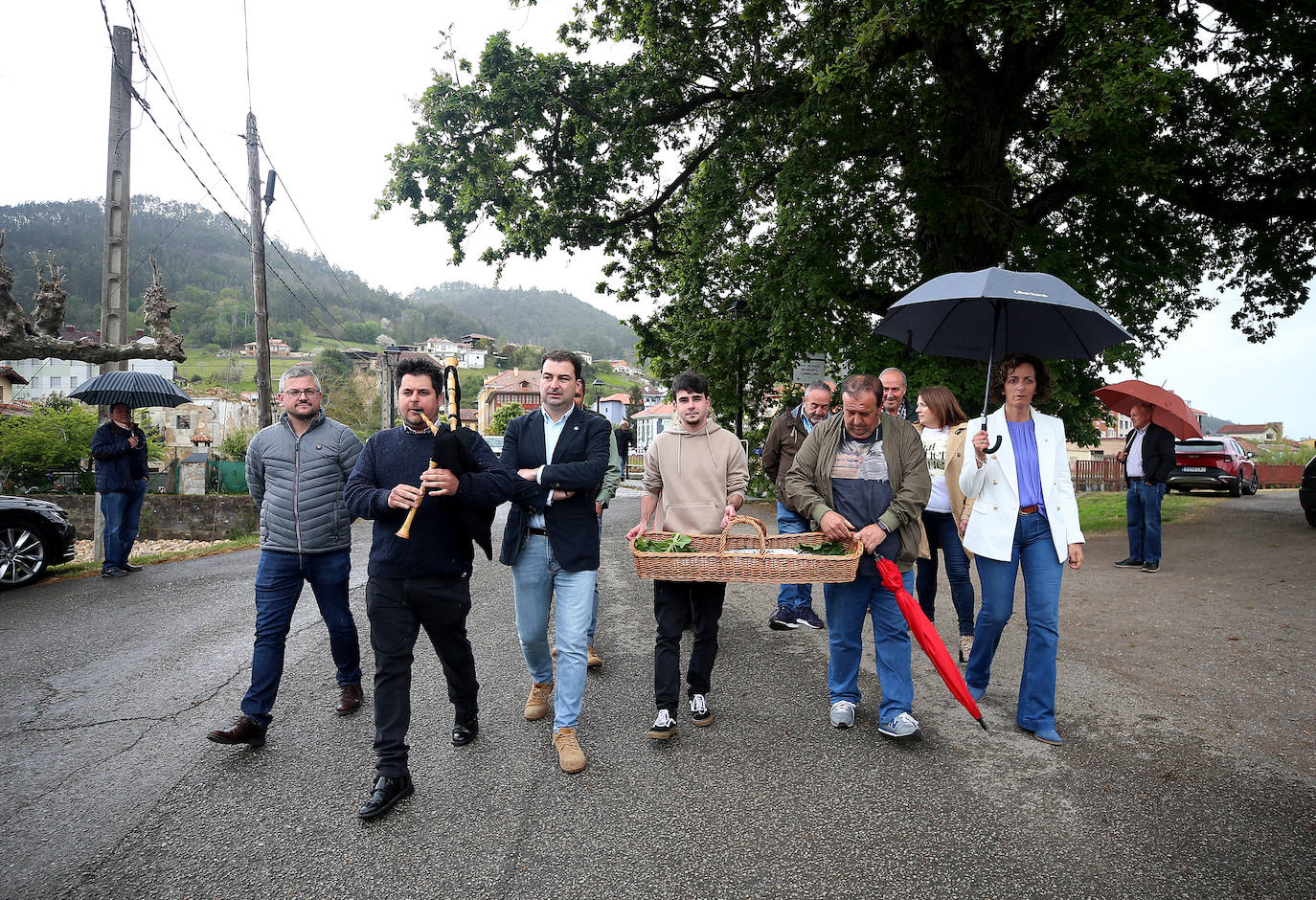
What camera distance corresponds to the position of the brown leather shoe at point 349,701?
4352 mm

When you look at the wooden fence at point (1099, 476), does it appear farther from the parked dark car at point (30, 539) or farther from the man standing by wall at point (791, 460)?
the parked dark car at point (30, 539)

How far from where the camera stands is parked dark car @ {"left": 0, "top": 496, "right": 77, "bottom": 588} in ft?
26.6

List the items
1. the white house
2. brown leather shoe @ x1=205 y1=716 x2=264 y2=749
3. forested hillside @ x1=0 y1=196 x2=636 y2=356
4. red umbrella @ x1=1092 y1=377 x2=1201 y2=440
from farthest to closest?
the white house < forested hillside @ x1=0 y1=196 x2=636 y2=356 < red umbrella @ x1=1092 y1=377 x2=1201 y2=440 < brown leather shoe @ x1=205 y1=716 x2=264 y2=749

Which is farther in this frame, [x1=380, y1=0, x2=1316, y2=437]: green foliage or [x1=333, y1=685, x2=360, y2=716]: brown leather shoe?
A: [x1=380, y1=0, x2=1316, y2=437]: green foliage

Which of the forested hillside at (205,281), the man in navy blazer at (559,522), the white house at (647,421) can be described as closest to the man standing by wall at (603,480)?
the man in navy blazer at (559,522)

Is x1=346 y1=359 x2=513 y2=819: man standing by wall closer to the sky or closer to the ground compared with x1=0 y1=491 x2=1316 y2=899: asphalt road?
closer to the sky

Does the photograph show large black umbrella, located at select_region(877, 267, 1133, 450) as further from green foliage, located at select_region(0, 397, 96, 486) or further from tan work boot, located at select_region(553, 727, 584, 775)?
green foliage, located at select_region(0, 397, 96, 486)

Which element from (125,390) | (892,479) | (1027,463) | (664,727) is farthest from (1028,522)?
(125,390)

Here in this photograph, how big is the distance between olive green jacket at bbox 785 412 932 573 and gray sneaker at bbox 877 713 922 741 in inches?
32.7

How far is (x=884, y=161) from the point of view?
12008mm

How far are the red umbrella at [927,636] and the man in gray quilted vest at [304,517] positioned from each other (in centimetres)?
307

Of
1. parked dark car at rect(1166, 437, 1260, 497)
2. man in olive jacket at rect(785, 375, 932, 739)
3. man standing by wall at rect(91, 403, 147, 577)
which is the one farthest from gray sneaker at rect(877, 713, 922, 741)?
parked dark car at rect(1166, 437, 1260, 497)

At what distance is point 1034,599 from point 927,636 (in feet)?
2.45

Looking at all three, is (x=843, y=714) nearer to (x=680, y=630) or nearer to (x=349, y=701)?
(x=680, y=630)
